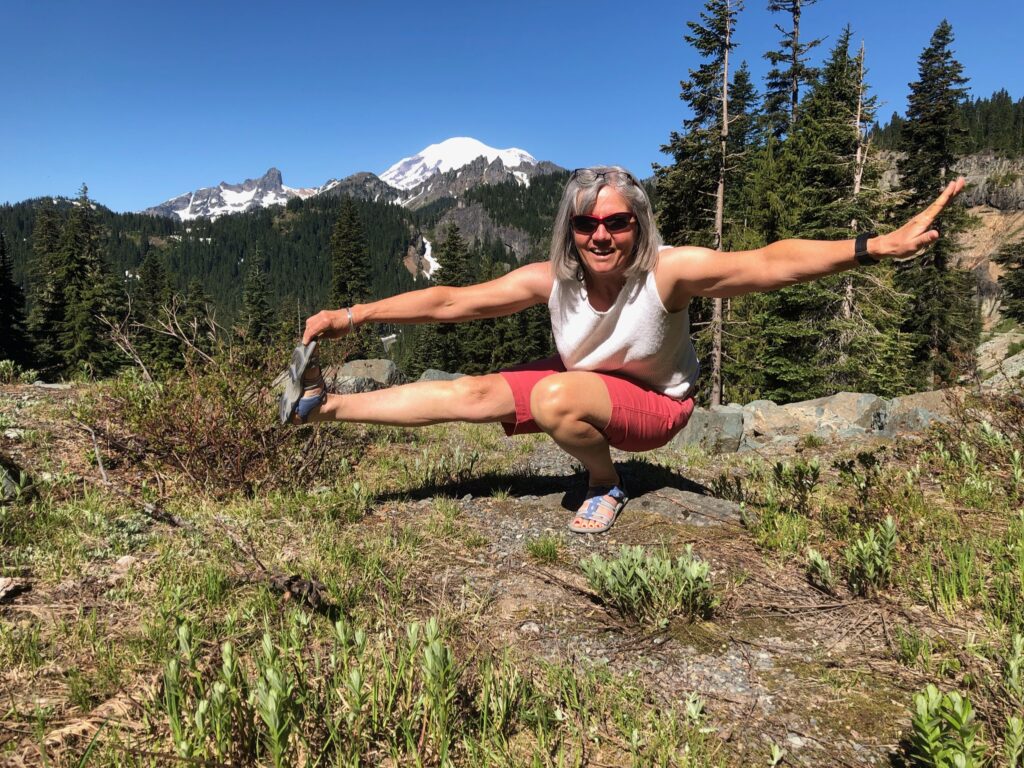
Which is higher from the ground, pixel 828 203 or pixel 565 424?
pixel 828 203

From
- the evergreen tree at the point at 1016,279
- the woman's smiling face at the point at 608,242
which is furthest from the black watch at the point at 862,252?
the evergreen tree at the point at 1016,279

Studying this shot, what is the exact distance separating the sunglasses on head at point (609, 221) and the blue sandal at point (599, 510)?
1.62 m

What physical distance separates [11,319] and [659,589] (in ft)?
154

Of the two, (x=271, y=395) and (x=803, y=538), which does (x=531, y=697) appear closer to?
(x=803, y=538)

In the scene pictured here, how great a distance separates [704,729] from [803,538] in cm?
171

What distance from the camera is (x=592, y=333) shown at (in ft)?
11.2

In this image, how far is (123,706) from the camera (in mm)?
1638

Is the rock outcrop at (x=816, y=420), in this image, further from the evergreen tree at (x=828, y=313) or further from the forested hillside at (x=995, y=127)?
the forested hillside at (x=995, y=127)

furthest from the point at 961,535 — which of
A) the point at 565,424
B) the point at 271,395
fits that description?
the point at 271,395

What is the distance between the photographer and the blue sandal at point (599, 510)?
11.2 ft

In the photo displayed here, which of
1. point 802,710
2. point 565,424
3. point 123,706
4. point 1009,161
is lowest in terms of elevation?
point 802,710

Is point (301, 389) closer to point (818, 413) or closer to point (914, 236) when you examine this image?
point (914, 236)

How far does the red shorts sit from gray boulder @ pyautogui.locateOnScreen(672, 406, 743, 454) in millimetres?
3693

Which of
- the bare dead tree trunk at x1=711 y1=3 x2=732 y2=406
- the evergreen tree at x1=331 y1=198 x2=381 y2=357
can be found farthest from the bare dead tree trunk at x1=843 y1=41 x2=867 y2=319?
the evergreen tree at x1=331 y1=198 x2=381 y2=357
